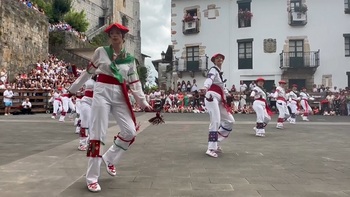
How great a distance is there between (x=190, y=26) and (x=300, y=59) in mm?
11204

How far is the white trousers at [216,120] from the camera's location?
24.1 feet

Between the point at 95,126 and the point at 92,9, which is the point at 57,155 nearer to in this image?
the point at 95,126

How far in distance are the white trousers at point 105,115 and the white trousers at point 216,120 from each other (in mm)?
2661

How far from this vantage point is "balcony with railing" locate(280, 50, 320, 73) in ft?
107

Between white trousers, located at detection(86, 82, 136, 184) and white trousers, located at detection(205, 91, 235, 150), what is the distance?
266cm

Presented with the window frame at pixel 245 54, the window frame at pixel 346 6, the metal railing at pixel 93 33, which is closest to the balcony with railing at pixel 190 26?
the window frame at pixel 245 54

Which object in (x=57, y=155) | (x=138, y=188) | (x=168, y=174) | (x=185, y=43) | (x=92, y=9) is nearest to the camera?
(x=138, y=188)

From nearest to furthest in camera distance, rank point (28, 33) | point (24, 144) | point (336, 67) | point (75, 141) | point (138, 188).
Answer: point (138, 188), point (24, 144), point (75, 141), point (28, 33), point (336, 67)

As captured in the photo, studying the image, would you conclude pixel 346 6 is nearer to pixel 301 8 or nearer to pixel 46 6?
pixel 301 8

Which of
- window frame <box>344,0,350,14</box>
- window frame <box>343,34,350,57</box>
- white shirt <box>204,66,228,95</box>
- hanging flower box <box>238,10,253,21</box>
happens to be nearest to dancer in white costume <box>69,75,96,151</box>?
white shirt <box>204,66,228,95</box>

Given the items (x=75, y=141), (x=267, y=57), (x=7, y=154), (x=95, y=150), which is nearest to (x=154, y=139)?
(x=75, y=141)

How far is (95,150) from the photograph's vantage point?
4.72 metres

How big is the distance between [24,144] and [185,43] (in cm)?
2914

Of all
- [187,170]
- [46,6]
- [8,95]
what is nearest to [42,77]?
[8,95]
